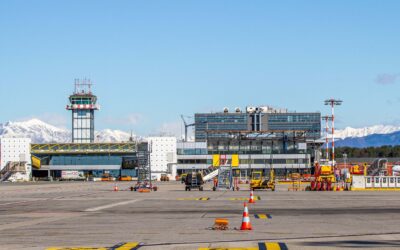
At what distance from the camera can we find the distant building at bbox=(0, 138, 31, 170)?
613 feet

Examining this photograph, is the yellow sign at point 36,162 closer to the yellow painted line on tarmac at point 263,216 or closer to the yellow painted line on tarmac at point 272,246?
the yellow painted line on tarmac at point 263,216

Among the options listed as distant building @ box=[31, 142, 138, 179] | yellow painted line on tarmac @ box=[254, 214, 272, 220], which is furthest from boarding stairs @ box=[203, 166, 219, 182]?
distant building @ box=[31, 142, 138, 179]

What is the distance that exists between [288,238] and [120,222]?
976cm

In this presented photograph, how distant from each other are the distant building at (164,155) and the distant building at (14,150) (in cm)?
3049

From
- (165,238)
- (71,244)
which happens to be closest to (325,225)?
(165,238)

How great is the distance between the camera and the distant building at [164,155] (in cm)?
18825

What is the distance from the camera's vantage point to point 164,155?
190000 millimetres

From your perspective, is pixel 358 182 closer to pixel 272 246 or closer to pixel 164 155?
pixel 272 246

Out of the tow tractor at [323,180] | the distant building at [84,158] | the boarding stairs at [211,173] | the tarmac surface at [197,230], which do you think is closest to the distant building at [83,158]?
the distant building at [84,158]

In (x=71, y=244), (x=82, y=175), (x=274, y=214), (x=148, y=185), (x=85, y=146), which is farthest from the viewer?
(x=85, y=146)

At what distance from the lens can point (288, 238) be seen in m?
23.4

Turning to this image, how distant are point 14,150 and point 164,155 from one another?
36902mm

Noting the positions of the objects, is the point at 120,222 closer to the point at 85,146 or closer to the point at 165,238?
the point at 165,238

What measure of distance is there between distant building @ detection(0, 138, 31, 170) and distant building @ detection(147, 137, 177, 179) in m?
30.5
